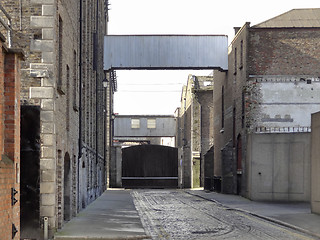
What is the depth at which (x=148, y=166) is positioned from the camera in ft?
167

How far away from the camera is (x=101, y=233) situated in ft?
48.1

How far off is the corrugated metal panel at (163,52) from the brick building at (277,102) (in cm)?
293

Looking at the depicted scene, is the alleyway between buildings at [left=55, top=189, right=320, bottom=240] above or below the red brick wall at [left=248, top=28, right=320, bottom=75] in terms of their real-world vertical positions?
below

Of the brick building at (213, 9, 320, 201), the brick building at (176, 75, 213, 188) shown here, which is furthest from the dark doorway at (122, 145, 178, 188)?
the brick building at (213, 9, 320, 201)

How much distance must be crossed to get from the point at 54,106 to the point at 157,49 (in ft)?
80.1

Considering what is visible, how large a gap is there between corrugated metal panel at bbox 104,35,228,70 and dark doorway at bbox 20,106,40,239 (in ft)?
79.4

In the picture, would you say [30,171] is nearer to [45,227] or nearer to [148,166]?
[45,227]

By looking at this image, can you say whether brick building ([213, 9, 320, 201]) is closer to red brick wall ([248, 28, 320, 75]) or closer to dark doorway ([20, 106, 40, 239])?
red brick wall ([248, 28, 320, 75])

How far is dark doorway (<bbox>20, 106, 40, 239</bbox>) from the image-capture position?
13.6 m

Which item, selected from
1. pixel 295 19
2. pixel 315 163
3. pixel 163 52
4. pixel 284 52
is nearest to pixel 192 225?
pixel 315 163

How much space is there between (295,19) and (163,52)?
343 inches

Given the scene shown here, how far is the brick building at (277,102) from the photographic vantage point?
29062 millimetres

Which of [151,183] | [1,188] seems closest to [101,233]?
[1,188]

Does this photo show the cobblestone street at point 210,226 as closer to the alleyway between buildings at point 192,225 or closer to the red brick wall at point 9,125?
the alleyway between buildings at point 192,225
